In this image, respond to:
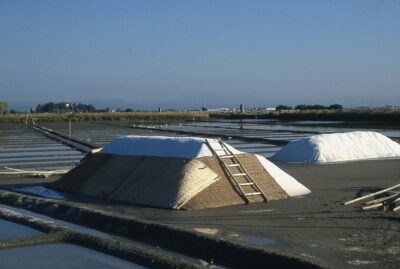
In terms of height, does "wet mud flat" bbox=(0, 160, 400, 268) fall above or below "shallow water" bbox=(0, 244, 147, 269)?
above

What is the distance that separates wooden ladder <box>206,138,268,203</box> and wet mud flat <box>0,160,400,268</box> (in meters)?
0.43

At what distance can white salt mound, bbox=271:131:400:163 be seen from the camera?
→ 2017 cm

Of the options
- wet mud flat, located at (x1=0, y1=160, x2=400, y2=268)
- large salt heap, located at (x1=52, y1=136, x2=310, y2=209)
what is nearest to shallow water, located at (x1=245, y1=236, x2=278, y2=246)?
wet mud flat, located at (x1=0, y1=160, x2=400, y2=268)

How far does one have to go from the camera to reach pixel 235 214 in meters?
9.89

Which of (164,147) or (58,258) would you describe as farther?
(164,147)

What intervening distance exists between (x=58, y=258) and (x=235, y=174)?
206 inches

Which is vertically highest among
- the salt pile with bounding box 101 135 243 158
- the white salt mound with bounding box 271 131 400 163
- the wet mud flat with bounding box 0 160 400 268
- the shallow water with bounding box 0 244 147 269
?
the salt pile with bounding box 101 135 243 158

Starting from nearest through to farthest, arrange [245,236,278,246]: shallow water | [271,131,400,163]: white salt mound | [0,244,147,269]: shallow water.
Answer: [0,244,147,269]: shallow water, [245,236,278,246]: shallow water, [271,131,400,163]: white salt mound

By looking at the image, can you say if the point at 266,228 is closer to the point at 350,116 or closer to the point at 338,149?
the point at 338,149

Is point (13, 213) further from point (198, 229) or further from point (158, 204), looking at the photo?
point (198, 229)

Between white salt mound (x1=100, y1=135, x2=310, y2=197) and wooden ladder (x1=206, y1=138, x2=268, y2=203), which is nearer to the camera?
wooden ladder (x1=206, y1=138, x2=268, y2=203)

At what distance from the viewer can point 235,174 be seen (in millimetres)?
11688

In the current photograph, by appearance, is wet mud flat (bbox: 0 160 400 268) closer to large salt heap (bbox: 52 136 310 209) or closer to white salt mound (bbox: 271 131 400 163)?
large salt heap (bbox: 52 136 310 209)

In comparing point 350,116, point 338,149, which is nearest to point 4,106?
point 350,116
